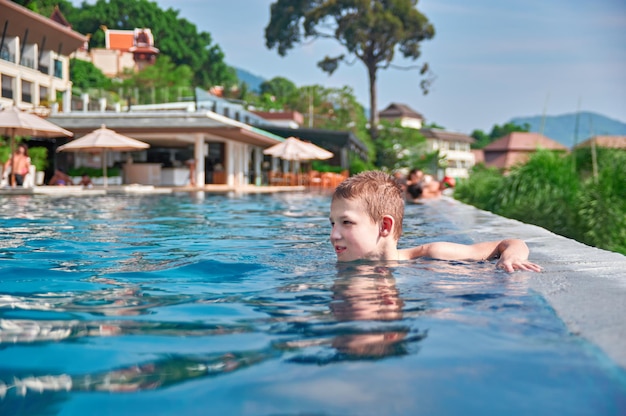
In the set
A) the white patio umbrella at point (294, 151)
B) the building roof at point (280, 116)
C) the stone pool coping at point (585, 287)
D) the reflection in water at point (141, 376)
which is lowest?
the reflection in water at point (141, 376)

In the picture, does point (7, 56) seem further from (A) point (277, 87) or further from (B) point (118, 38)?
(A) point (277, 87)

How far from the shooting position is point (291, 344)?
2.12 meters

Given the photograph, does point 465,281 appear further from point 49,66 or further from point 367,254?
point 49,66

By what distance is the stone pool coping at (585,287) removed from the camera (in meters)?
2.06

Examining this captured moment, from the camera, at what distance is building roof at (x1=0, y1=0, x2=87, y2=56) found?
1316 inches

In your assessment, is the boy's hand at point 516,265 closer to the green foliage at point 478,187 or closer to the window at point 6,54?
the green foliage at point 478,187

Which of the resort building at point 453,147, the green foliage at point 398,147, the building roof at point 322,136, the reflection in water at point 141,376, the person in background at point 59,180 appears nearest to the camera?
the reflection in water at point 141,376

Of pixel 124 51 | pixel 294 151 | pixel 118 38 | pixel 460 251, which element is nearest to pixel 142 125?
pixel 294 151

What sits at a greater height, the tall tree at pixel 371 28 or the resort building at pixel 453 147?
the tall tree at pixel 371 28

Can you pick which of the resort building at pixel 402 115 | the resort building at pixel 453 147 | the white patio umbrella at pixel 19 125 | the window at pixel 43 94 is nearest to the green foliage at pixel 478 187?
the white patio umbrella at pixel 19 125

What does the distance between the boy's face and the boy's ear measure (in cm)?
3

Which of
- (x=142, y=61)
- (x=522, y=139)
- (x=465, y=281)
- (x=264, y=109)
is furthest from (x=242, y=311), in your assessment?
(x=522, y=139)

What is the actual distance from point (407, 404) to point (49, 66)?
41.6 metres

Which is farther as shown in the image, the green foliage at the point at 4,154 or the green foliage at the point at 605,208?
the green foliage at the point at 4,154
